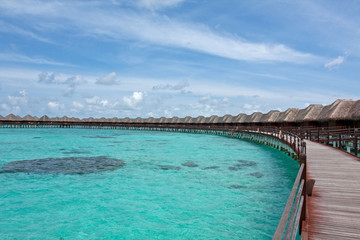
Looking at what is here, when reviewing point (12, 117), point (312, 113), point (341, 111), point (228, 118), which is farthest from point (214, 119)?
point (12, 117)

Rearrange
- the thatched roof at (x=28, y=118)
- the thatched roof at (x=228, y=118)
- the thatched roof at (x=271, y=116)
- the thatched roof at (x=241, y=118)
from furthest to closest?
the thatched roof at (x=28, y=118)
the thatched roof at (x=228, y=118)
the thatched roof at (x=241, y=118)
the thatched roof at (x=271, y=116)

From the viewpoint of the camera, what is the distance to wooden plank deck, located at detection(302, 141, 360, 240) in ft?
12.6

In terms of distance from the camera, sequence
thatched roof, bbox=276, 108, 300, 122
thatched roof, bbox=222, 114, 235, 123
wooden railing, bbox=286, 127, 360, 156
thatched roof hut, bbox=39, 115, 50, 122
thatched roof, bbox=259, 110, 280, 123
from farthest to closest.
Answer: thatched roof hut, bbox=39, 115, 50, 122 < thatched roof, bbox=222, 114, 235, 123 < thatched roof, bbox=259, 110, 280, 123 < thatched roof, bbox=276, 108, 300, 122 < wooden railing, bbox=286, 127, 360, 156

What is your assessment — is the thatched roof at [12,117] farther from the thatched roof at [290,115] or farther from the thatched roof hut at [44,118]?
the thatched roof at [290,115]

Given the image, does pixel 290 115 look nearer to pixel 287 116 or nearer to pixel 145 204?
pixel 287 116

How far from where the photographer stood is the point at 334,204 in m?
4.96

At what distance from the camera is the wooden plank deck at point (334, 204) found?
3855 millimetres

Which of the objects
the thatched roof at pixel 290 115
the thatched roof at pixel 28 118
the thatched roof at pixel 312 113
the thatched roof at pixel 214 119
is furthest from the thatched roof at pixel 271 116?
the thatched roof at pixel 28 118

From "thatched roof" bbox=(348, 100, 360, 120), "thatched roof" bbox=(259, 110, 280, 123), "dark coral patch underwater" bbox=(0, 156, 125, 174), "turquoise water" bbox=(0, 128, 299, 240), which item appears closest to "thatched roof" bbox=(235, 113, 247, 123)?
"thatched roof" bbox=(259, 110, 280, 123)

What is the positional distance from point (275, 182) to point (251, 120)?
32845 millimetres

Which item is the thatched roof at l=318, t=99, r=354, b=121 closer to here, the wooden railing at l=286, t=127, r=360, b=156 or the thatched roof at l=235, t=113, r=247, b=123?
the wooden railing at l=286, t=127, r=360, b=156

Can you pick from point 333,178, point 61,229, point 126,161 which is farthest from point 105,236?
point 126,161

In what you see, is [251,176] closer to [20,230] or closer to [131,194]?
[131,194]

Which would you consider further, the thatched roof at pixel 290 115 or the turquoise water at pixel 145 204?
the thatched roof at pixel 290 115
